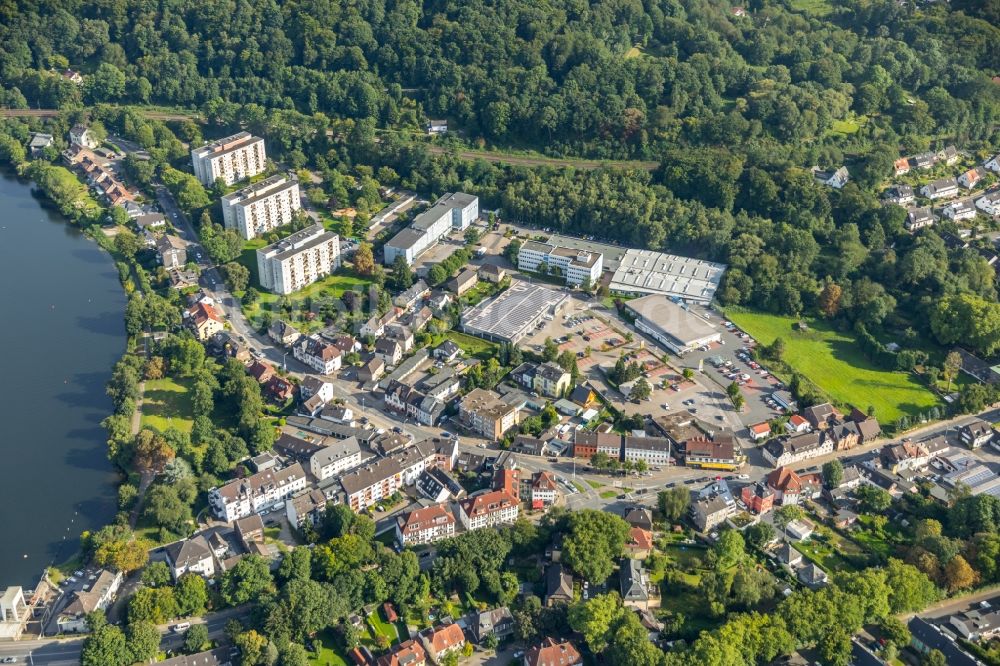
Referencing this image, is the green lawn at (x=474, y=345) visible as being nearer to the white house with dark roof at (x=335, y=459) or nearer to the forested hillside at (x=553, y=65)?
the white house with dark roof at (x=335, y=459)

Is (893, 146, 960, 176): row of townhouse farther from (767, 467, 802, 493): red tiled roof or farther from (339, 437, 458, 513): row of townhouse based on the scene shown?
(339, 437, 458, 513): row of townhouse

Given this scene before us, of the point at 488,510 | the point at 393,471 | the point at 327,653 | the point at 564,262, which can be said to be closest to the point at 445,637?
the point at 327,653

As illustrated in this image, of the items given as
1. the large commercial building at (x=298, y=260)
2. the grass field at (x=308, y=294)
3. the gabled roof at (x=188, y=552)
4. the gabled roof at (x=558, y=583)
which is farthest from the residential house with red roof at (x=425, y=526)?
the large commercial building at (x=298, y=260)

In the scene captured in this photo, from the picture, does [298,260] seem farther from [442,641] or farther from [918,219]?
[918,219]

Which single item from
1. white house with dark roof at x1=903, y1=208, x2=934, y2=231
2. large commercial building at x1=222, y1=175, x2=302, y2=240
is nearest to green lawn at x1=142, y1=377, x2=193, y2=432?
large commercial building at x1=222, y1=175, x2=302, y2=240

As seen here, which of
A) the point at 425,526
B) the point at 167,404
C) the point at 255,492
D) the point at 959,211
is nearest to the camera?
the point at 425,526

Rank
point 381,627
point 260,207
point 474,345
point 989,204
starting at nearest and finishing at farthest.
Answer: point 381,627
point 474,345
point 260,207
point 989,204
